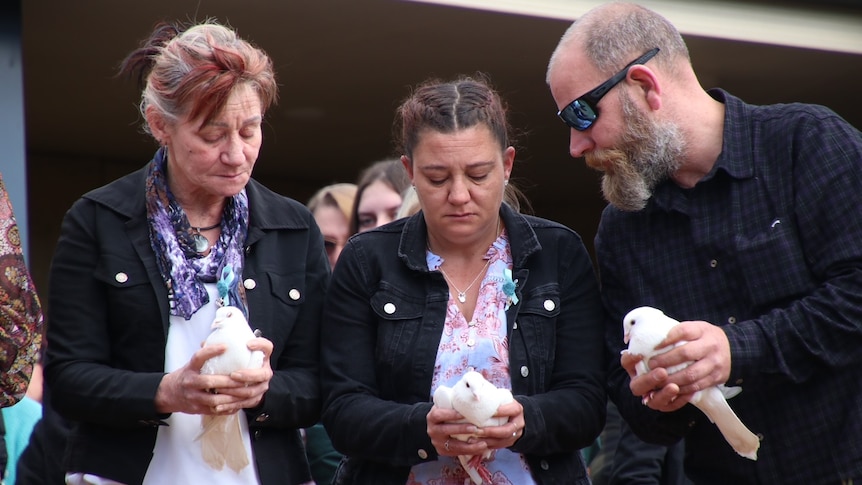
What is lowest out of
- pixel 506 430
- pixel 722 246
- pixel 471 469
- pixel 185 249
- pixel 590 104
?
pixel 471 469

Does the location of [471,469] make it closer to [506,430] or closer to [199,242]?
[506,430]

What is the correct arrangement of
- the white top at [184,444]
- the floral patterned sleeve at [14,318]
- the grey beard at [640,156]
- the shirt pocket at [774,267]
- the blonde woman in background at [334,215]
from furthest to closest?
the blonde woman in background at [334,215] < the grey beard at [640,156] < the white top at [184,444] < the shirt pocket at [774,267] < the floral patterned sleeve at [14,318]

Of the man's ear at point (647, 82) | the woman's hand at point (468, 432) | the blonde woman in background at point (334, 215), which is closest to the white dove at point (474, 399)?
the woman's hand at point (468, 432)

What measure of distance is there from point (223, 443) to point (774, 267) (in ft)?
5.06

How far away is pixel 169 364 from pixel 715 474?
1549mm

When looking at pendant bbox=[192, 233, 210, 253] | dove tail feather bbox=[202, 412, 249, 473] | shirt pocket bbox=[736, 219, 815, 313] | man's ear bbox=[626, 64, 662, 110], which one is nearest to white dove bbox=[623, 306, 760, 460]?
shirt pocket bbox=[736, 219, 815, 313]

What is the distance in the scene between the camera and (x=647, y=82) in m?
3.09

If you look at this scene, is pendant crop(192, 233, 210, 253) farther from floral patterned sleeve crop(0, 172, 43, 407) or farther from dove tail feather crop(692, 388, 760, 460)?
dove tail feather crop(692, 388, 760, 460)

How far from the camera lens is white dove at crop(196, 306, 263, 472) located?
2771mm

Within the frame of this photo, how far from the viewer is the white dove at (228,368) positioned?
9.09 feet

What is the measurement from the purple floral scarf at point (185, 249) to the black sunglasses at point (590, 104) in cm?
100

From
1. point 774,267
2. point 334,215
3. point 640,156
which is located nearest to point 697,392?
point 774,267

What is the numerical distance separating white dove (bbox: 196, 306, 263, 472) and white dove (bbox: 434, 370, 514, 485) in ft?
1.64

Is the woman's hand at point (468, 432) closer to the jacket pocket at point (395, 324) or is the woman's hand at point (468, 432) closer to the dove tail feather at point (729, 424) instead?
the jacket pocket at point (395, 324)
